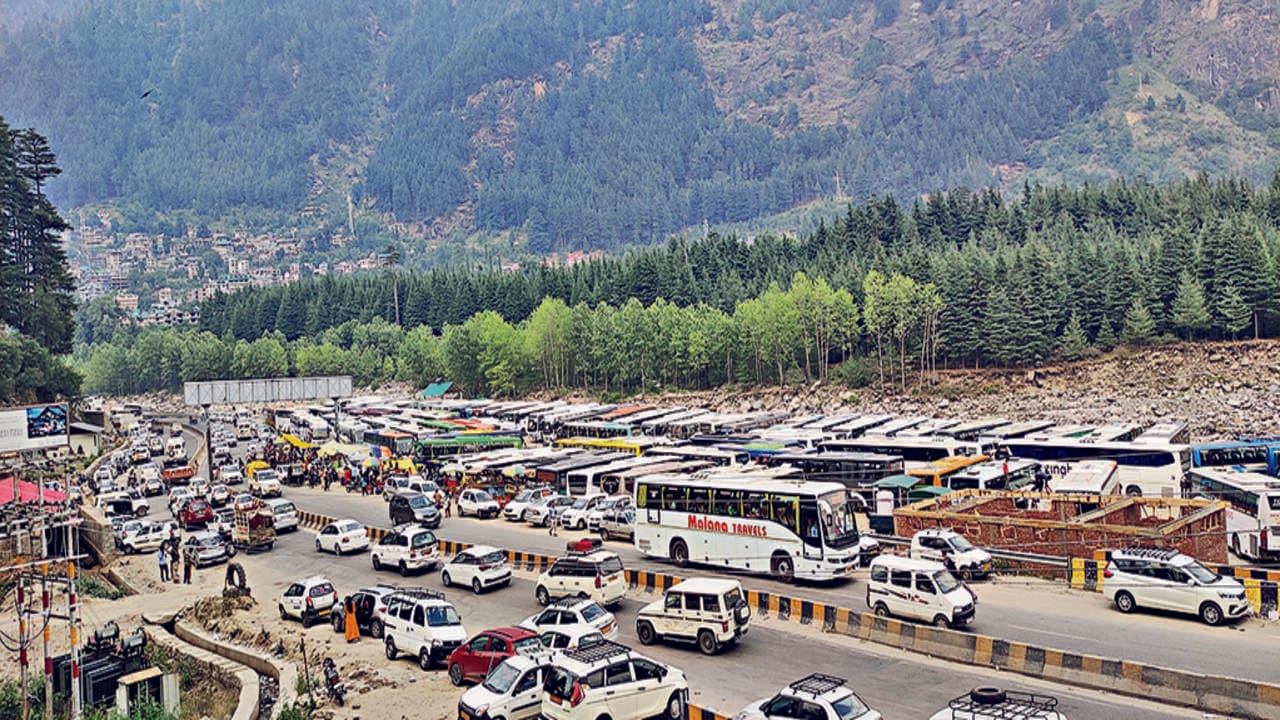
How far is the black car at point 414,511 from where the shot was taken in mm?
42766

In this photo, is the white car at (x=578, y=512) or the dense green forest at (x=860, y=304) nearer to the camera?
the white car at (x=578, y=512)

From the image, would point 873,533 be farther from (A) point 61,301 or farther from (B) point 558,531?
(A) point 61,301

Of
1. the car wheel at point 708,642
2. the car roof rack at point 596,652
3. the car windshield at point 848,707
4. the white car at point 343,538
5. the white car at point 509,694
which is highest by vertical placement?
the car roof rack at point 596,652

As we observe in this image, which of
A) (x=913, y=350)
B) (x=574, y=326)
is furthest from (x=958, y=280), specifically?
(x=574, y=326)

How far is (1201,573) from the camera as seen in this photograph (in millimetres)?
23609

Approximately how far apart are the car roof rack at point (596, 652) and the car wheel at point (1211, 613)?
14.3m

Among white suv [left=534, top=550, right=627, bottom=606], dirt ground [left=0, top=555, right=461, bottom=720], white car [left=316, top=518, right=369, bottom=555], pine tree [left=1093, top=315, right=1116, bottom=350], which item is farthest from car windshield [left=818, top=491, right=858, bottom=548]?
pine tree [left=1093, top=315, right=1116, bottom=350]

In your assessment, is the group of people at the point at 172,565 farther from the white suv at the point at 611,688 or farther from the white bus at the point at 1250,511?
the white bus at the point at 1250,511

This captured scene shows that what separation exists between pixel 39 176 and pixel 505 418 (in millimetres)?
48801

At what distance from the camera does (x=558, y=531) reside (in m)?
40.8

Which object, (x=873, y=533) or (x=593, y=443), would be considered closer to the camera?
(x=873, y=533)

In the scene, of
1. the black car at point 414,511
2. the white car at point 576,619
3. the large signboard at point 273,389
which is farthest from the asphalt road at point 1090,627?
the large signboard at point 273,389

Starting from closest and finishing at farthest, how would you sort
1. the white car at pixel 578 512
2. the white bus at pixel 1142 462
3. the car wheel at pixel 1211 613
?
the car wheel at pixel 1211 613
the white car at pixel 578 512
the white bus at pixel 1142 462

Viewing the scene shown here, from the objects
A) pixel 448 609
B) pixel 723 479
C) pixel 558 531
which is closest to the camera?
pixel 448 609
